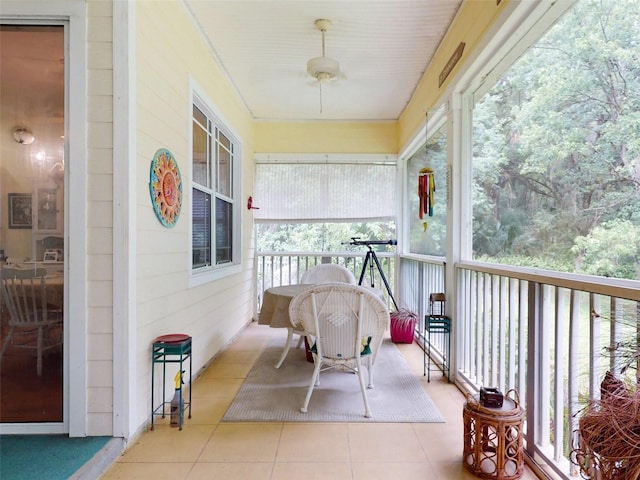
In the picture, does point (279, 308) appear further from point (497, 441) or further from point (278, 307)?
point (497, 441)

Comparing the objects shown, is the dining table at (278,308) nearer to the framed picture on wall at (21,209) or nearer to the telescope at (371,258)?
the telescope at (371,258)

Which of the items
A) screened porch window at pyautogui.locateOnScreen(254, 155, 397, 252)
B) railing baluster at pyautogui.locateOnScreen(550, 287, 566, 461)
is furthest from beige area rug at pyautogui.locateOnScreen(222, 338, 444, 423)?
screened porch window at pyautogui.locateOnScreen(254, 155, 397, 252)

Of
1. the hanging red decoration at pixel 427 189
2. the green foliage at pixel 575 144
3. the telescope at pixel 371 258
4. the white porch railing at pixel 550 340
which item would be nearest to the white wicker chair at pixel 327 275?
the telescope at pixel 371 258

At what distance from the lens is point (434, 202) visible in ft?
12.1

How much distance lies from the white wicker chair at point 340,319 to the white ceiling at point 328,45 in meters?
2.10

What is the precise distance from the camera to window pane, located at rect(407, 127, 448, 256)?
3.51m

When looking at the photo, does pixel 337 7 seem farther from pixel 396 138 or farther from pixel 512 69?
pixel 396 138

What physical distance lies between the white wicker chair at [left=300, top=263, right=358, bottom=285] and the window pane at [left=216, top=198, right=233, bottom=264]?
0.95 meters

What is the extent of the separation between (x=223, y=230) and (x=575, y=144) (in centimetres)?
339

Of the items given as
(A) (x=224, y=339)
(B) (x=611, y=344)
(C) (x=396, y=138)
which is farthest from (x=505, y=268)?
(C) (x=396, y=138)

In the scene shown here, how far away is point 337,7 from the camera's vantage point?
2727mm

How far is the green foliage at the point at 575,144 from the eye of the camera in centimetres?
134

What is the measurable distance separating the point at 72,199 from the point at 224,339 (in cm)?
235

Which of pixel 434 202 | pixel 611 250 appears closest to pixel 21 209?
pixel 611 250
